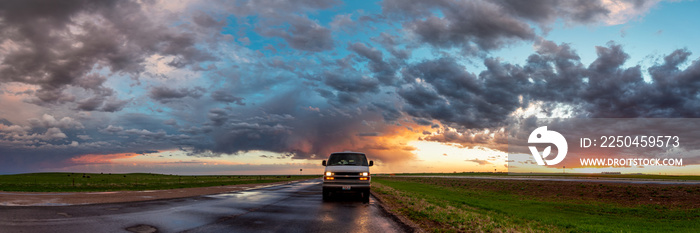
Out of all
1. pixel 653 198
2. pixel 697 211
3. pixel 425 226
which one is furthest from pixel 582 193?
pixel 425 226

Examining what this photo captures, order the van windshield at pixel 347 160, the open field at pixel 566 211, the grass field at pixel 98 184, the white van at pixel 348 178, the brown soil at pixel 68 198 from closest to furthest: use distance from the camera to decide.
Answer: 1. the open field at pixel 566 211
2. the brown soil at pixel 68 198
3. the white van at pixel 348 178
4. the van windshield at pixel 347 160
5. the grass field at pixel 98 184

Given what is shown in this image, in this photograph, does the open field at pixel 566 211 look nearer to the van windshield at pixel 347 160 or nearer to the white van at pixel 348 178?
the white van at pixel 348 178

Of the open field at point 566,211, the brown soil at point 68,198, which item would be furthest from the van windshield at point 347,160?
the brown soil at point 68,198

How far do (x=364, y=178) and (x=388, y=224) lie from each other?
8.45 meters

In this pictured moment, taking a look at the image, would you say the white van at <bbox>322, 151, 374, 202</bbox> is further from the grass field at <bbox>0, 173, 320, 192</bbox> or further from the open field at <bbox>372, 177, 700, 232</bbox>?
the grass field at <bbox>0, 173, 320, 192</bbox>

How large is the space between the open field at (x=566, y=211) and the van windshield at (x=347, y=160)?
9.12ft

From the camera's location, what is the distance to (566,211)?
97.1 ft

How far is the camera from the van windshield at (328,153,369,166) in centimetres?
2075

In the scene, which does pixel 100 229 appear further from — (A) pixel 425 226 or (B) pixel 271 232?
(A) pixel 425 226

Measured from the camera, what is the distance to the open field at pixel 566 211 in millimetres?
14023

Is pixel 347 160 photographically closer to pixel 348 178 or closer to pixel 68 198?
pixel 348 178

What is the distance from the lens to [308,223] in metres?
11.2

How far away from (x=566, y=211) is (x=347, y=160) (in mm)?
19934

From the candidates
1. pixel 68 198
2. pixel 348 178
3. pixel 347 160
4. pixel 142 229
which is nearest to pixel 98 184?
pixel 68 198
